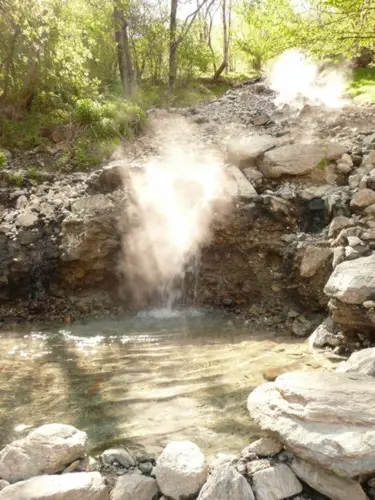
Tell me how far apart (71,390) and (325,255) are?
12.3ft

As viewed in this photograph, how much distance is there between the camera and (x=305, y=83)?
46.7 feet

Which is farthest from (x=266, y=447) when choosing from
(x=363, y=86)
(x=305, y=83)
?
(x=305, y=83)

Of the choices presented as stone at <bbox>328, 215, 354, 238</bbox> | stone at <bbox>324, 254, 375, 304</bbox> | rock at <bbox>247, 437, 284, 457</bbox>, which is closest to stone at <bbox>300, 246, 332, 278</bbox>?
stone at <bbox>328, 215, 354, 238</bbox>

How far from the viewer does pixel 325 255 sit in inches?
221

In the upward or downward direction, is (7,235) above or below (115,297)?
above

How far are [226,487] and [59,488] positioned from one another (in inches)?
40.4

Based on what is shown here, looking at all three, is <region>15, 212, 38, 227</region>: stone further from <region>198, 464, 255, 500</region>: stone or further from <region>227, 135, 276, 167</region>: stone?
<region>198, 464, 255, 500</region>: stone

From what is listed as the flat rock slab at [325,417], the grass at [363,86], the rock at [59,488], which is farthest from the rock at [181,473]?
the grass at [363,86]

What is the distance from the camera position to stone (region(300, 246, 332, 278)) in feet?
18.4

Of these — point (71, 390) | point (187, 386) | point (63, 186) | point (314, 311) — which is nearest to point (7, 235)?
point (63, 186)

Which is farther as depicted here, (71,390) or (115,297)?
(115,297)

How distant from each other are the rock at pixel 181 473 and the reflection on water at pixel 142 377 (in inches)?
15.2

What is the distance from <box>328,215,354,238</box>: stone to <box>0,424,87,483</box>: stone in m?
4.41

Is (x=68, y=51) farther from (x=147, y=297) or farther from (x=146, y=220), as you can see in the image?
(x=147, y=297)
